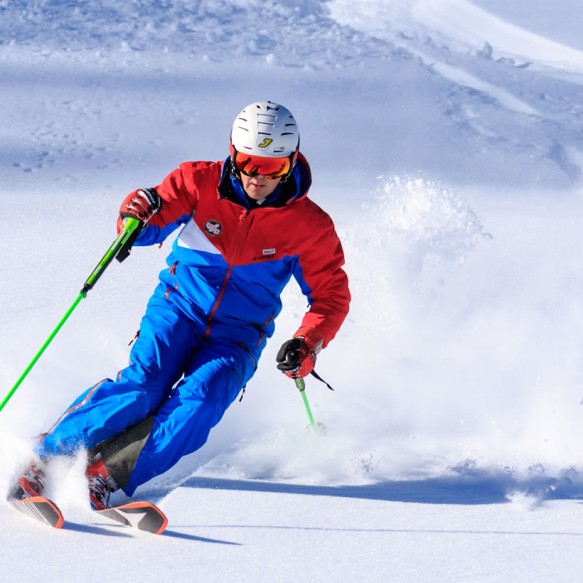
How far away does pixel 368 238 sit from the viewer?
6.40 metres

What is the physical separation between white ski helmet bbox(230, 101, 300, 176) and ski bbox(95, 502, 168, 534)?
143 cm

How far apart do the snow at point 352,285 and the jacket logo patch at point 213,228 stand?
3.05 feet

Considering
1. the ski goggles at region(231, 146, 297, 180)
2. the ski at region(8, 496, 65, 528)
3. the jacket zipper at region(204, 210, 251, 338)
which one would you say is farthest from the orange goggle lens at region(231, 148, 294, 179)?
the ski at region(8, 496, 65, 528)

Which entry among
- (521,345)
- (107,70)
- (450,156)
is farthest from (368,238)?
(107,70)

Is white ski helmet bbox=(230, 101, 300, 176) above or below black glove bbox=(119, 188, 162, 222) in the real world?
above

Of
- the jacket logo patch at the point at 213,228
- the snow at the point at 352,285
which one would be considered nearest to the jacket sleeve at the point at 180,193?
the jacket logo patch at the point at 213,228

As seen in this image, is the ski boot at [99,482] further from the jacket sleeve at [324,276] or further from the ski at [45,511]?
the jacket sleeve at [324,276]

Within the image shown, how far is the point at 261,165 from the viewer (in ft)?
13.1

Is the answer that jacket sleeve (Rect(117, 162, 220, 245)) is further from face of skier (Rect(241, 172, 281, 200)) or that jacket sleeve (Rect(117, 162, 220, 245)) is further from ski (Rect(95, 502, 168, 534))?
ski (Rect(95, 502, 168, 534))

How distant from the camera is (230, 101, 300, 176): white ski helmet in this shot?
13.0ft

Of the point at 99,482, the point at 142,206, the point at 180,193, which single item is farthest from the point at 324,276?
the point at 99,482

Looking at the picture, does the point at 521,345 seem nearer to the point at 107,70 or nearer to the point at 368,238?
the point at 368,238

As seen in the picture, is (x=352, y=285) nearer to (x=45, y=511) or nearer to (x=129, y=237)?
(x=129, y=237)

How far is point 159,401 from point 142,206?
78 cm
